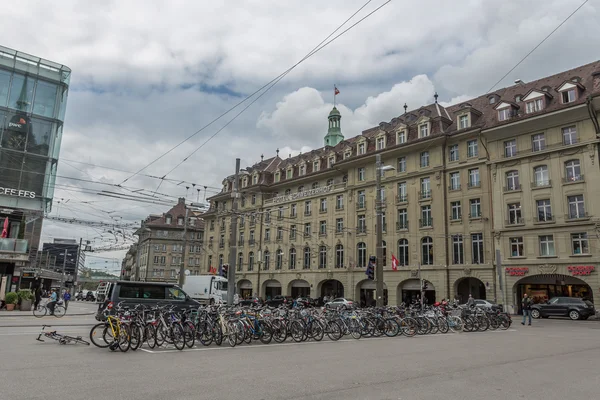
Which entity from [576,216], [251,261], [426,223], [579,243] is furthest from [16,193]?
[579,243]

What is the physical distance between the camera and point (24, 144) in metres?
33.6

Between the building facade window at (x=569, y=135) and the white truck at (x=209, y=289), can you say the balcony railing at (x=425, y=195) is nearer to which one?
the building facade window at (x=569, y=135)

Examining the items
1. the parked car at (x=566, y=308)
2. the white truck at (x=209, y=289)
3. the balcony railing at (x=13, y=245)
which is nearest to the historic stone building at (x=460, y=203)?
the parked car at (x=566, y=308)

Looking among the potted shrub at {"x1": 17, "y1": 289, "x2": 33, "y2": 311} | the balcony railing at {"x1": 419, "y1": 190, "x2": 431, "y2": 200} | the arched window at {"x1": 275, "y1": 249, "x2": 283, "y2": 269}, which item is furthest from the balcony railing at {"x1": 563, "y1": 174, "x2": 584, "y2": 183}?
the potted shrub at {"x1": 17, "y1": 289, "x2": 33, "y2": 311}

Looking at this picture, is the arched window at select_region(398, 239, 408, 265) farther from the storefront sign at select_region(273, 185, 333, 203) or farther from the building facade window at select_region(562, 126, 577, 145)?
the building facade window at select_region(562, 126, 577, 145)

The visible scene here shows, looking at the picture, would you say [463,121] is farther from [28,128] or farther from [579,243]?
[28,128]

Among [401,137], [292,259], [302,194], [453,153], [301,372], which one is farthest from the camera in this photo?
[302,194]

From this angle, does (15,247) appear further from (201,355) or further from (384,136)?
(384,136)

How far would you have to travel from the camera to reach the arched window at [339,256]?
1886 inches

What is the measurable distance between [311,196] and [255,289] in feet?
46.9

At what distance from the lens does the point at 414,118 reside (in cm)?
4666

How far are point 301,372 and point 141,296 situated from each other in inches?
484

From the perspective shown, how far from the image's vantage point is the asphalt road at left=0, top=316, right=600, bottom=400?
707 cm

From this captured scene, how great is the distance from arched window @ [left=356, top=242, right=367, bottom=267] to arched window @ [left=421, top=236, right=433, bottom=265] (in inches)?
262
